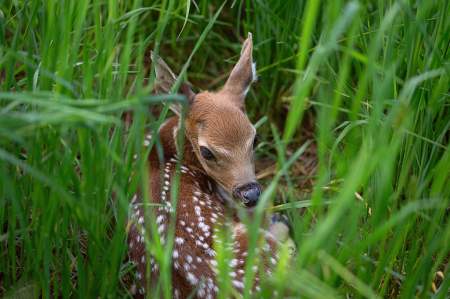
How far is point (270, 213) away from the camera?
379cm

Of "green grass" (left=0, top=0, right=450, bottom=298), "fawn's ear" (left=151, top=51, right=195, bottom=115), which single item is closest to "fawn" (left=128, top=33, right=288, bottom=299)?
"fawn's ear" (left=151, top=51, right=195, bottom=115)

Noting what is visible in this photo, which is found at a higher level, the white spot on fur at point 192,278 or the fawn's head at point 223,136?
the fawn's head at point 223,136

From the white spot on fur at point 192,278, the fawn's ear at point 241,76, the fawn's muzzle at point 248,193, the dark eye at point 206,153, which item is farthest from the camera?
the fawn's ear at point 241,76

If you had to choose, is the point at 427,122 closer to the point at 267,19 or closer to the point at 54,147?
the point at 267,19

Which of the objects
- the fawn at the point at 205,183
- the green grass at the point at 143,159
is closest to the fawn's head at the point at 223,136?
the fawn at the point at 205,183

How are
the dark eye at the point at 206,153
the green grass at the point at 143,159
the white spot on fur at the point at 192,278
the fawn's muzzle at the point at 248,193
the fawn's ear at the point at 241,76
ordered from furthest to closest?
1. the fawn's ear at the point at 241,76
2. the dark eye at the point at 206,153
3. the fawn's muzzle at the point at 248,193
4. the white spot on fur at the point at 192,278
5. the green grass at the point at 143,159

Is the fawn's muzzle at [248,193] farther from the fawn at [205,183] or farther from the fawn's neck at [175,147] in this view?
the fawn's neck at [175,147]

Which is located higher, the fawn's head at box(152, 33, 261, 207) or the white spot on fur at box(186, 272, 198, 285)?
the fawn's head at box(152, 33, 261, 207)

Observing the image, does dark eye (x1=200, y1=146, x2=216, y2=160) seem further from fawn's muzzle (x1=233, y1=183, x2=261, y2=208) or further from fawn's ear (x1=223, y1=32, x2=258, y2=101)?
fawn's ear (x1=223, y1=32, x2=258, y2=101)

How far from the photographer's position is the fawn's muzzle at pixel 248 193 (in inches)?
119

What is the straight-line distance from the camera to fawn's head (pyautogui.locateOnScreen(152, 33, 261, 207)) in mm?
3105

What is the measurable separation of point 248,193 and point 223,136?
1.44 feet

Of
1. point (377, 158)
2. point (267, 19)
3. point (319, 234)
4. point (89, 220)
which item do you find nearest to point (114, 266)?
point (89, 220)

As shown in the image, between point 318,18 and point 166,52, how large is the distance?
1696mm
